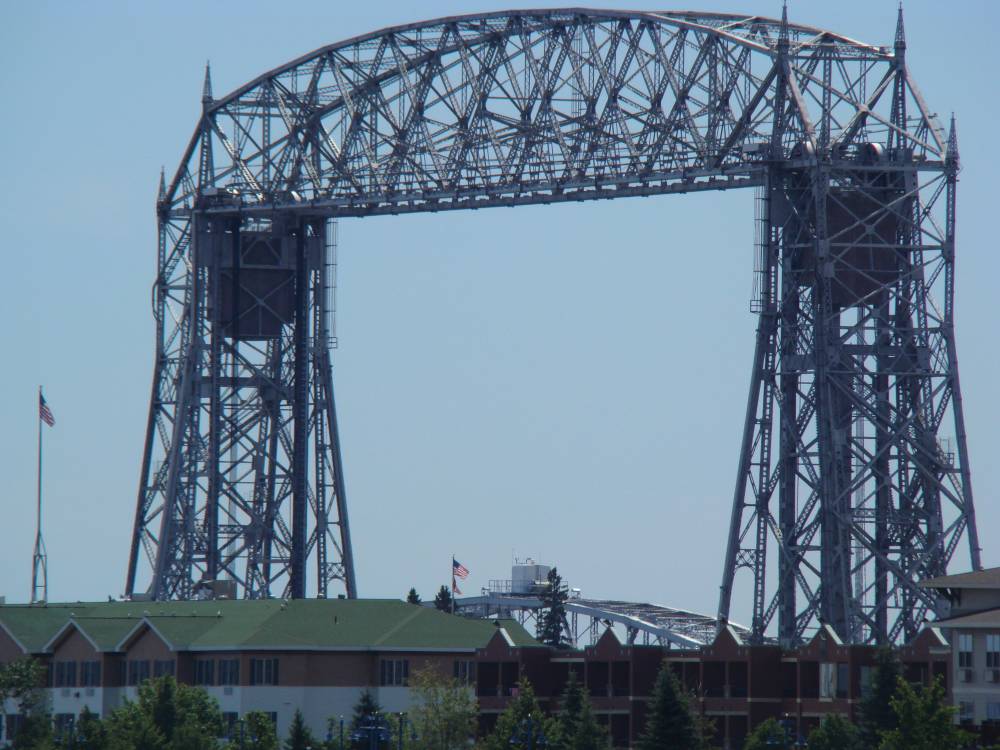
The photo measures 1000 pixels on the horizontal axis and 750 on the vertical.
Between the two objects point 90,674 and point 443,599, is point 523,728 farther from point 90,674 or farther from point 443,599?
point 443,599

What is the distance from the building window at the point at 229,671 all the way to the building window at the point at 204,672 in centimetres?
49

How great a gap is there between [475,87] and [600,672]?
78.4 feet

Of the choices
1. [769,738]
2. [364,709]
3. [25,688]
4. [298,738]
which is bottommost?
[769,738]

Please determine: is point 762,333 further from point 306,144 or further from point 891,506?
point 306,144

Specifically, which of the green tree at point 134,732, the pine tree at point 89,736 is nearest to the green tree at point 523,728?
the green tree at point 134,732

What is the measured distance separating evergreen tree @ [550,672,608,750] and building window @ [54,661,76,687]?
67.2 feet

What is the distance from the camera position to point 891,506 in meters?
92.6

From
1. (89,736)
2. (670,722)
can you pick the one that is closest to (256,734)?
(89,736)

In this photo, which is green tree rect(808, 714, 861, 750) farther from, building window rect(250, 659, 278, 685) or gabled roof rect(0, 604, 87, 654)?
gabled roof rect(0, 604, 87, 654)

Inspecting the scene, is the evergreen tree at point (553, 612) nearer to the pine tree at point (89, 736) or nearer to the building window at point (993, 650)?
the pine tree at point (89, 736)

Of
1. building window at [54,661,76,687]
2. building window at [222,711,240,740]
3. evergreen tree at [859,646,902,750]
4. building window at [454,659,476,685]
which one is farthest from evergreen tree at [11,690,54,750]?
evergreen tree at [859,646,902,750]

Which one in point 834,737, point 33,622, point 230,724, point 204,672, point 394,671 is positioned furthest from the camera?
point 33,622

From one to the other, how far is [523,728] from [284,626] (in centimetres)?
1362

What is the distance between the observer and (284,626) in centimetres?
9912
